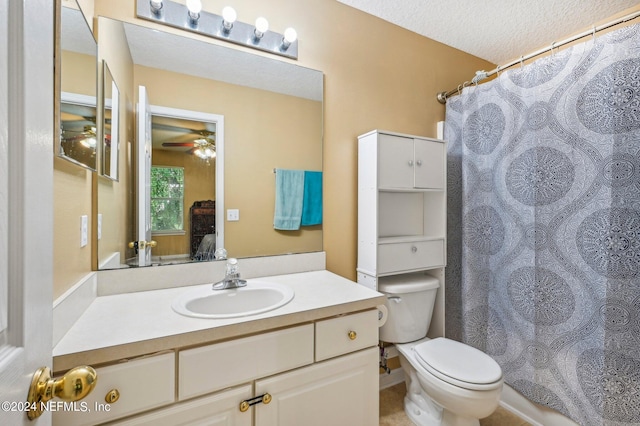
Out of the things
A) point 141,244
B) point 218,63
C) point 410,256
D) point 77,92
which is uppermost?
point 218,63

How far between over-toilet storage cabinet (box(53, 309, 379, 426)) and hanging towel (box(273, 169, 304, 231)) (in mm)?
668

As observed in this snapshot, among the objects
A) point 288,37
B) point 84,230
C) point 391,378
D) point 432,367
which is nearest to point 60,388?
point 84,230

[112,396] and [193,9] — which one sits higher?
[193,9]

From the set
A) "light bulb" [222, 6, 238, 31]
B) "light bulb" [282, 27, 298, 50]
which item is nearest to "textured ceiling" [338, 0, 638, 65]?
"light bulb" [282, 27, 298, 50]

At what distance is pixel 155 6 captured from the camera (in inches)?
52.7

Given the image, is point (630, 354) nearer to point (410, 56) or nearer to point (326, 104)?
point (326, 104)

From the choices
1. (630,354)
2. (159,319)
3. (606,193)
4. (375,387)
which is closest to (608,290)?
(630,354)

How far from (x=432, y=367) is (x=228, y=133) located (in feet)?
5.21

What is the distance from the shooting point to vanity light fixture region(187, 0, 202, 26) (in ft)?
4.47

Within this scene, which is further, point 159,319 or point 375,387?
point 375,387

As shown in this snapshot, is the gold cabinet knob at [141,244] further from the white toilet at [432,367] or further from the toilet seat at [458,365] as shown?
the toilet seat at [458,365]

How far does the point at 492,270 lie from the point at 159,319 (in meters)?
1.80

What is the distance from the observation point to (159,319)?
0.98 metres

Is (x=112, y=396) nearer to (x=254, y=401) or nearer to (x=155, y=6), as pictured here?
(x=254, y=401)
